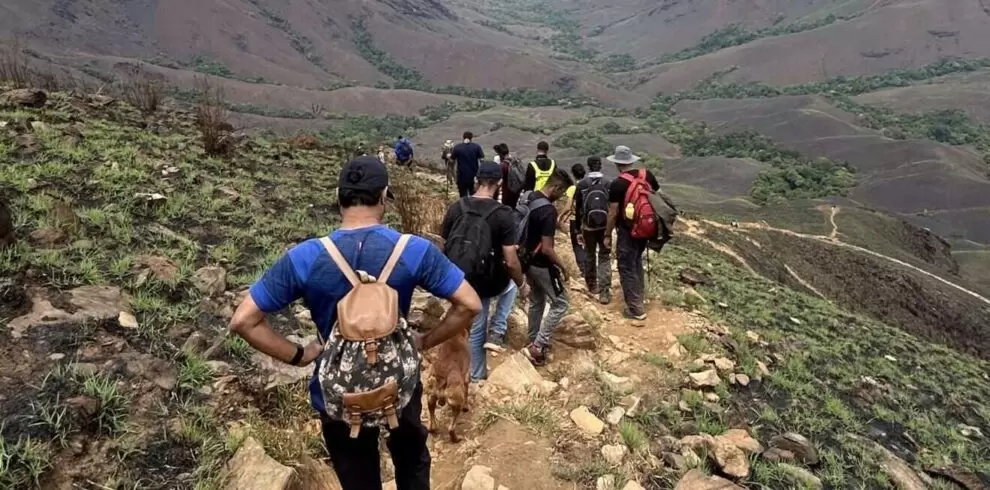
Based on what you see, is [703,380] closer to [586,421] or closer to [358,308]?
[586,421]

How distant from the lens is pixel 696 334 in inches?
236

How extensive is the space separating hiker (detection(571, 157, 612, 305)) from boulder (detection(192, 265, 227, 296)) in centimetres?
347

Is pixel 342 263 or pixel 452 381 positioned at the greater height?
pixel 342 263

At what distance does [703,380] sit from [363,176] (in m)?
3.90

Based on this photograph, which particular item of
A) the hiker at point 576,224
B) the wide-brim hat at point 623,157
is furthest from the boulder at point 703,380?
the hiker at point 576,224

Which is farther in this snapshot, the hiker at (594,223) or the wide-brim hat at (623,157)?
the hiker at (594,223)

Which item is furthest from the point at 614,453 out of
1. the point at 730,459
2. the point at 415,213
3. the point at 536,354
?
the point at 415,213

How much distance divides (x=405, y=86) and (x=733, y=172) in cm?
6243

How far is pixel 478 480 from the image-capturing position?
10.7 feet

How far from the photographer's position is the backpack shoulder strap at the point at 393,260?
216 centimetres

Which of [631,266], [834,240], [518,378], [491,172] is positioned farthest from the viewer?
[834,240]

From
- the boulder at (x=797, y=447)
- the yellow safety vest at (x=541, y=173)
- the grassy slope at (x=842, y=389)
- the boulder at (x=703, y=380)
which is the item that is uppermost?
the yellow safety vest at (x=541, y=173)

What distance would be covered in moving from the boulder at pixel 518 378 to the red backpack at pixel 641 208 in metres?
1.85

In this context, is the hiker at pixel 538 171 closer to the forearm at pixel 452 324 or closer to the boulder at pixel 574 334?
the boulder at pixel 574 334
